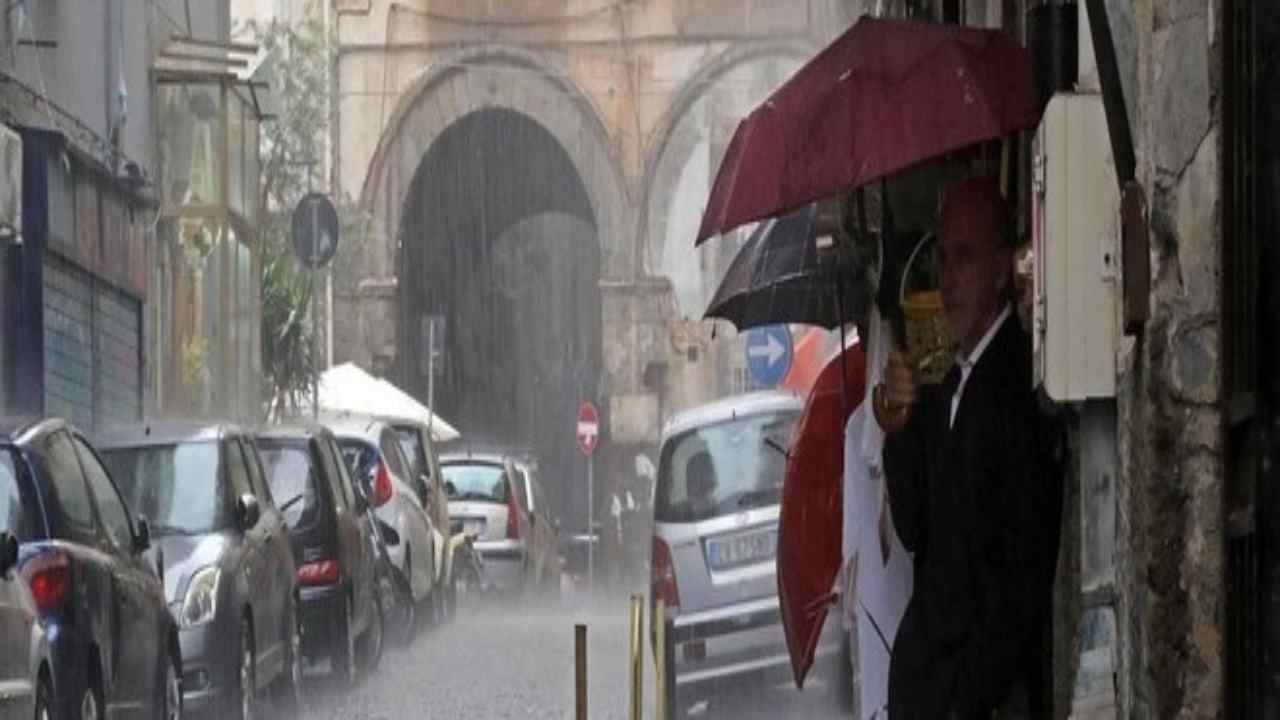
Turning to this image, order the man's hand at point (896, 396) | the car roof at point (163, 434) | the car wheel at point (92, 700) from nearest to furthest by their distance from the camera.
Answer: the man's hand at point (896, 396), the car wheel at point (92, 700), the car roof at point (163, 434)

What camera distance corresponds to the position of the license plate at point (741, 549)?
19016 mm

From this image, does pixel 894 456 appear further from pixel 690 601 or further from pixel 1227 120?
pixel 690 601

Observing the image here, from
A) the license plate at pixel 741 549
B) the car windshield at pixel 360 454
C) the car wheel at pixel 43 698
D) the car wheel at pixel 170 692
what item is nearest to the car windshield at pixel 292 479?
the car windshield at pixel 360 454

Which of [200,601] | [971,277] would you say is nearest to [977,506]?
[971,277]

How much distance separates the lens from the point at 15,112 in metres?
28.7

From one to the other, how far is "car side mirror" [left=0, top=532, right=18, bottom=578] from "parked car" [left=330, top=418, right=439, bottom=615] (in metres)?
14.0

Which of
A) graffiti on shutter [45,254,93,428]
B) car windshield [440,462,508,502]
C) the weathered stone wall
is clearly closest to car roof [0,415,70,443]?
the weathered stone wall

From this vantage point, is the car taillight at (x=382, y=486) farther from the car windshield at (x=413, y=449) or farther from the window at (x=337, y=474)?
the window at (x=337, y=474)

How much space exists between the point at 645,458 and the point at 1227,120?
49.5 m

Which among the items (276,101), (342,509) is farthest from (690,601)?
(276,101)

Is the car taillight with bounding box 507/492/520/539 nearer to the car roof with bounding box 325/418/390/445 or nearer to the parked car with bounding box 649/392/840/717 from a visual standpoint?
the car roof with bounding box 325/418/390/445

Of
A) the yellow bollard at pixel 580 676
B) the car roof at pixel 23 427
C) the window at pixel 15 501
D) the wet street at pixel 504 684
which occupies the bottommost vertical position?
the wet street at pixel 504 684

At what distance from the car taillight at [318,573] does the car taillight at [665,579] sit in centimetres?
403

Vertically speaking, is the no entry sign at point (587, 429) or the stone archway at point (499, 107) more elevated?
the stone archway at point (499, 107)
